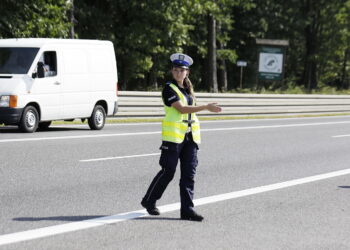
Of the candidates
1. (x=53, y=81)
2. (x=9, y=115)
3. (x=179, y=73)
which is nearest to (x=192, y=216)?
(x=179, y=73)

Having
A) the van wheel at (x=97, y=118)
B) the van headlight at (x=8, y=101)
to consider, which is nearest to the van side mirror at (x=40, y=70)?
the van headlight at (x=8, y=101)

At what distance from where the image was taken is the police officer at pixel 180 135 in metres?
6.82

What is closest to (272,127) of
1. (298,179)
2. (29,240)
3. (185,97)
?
Result: (298,179)

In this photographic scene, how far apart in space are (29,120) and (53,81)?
51.7 inches

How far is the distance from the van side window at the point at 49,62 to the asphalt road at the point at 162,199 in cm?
173

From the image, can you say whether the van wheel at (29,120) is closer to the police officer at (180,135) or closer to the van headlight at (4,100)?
the van headlight at (4,100)

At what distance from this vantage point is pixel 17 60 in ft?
52.1

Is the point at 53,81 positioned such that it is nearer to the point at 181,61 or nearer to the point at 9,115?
the point at 9,115

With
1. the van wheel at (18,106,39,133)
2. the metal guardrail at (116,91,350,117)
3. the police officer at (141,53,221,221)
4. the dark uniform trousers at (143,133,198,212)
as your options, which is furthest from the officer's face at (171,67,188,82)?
the metal guardrail at (116,91,350,117)

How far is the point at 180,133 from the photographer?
22.4 ft

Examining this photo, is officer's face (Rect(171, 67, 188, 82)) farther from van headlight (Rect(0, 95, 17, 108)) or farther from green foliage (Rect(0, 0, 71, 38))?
green foliage (Rect(0, 0, 71, 38))

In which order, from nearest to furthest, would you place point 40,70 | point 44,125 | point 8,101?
point 8,101 < point 40,70 < point 44,125

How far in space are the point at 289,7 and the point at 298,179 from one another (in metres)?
51.3

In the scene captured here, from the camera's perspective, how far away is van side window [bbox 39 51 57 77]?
52.9 ft
